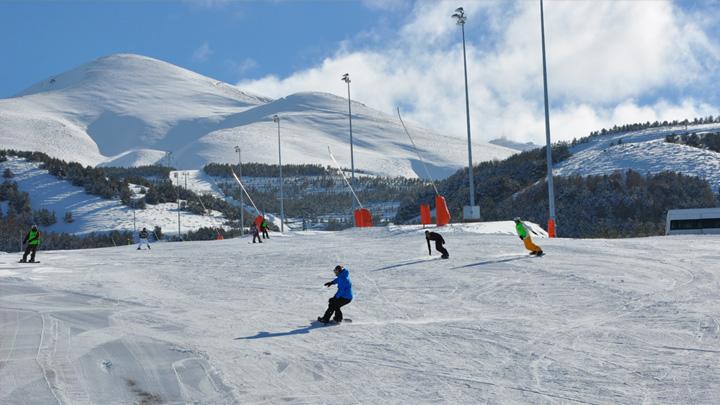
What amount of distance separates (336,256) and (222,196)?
78.0 metres

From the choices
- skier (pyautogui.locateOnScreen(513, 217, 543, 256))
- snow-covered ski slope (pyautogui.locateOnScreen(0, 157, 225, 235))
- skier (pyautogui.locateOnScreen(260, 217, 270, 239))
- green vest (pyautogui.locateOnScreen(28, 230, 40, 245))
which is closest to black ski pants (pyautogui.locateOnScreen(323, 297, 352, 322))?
skier (pyautogui.locateOnScreen(513, 217, 543, 256))

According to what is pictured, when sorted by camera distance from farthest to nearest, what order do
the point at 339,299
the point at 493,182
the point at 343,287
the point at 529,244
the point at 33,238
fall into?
the point at 493,182 < the point at 33,238 < the point at 529,244 < the point at 343,287 < the point at 339,299

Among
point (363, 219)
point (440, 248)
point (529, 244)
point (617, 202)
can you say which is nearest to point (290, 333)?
point (440, 248)

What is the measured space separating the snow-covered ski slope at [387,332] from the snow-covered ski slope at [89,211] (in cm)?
4427

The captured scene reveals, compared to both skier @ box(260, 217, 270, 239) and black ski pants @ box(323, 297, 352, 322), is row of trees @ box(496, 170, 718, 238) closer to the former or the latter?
skier @ box(260, 217, 270, 239)

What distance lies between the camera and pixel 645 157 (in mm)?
57281

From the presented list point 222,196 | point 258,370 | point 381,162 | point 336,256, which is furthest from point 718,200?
point 381,162

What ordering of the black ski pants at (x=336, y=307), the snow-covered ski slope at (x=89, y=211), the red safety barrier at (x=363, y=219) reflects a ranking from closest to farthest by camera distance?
the black ski pants at (x=336, y=307), the red safety barrier at (x=363, y=219), the snow-covered ski slope at (x=89, y=211)

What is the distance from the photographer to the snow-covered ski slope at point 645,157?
175ft

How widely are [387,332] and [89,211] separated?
209ft

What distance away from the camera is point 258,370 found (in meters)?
10.6

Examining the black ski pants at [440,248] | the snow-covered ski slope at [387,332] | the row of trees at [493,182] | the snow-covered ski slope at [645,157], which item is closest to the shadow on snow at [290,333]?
the snow-covered ski slope at [387,332]

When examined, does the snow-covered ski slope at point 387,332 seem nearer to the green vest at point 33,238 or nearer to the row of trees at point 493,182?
the green vest at point 33,238

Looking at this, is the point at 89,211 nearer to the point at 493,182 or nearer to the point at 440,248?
the point at 493,182
